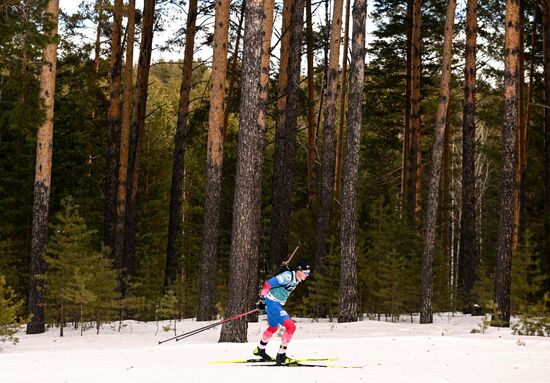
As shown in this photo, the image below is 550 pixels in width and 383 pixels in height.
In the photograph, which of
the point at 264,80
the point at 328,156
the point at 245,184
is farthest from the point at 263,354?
the point at 328,156

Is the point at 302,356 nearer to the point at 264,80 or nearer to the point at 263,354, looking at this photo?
the point at 263,354

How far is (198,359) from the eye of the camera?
37.3 feet

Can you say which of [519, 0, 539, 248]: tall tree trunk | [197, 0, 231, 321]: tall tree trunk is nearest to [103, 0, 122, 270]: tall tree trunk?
[197, 0, 231, 321]: tall tree trunk

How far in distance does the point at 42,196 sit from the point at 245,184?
622 cm

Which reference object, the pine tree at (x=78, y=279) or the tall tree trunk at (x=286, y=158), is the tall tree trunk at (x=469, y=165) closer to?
the tall tree trunk at (x=286, y=158)

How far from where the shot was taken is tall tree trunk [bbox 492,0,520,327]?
17016 mm

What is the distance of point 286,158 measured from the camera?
20.8m

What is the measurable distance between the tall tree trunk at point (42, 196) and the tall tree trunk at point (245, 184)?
5.65 metres

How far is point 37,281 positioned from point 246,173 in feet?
21.6

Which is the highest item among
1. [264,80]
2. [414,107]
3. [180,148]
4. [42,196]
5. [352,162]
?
[414,107]

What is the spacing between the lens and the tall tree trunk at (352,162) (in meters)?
17.6

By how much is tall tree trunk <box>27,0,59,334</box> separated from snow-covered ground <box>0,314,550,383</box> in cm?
109

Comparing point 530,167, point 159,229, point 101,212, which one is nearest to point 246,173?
point 101,212

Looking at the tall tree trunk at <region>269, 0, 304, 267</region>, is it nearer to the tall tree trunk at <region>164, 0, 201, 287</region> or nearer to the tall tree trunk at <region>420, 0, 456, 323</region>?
the tall tree trunk at <region>420, 0, 456, 323</region>
